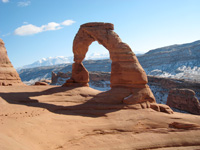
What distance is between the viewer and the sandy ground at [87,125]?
7.06 meters

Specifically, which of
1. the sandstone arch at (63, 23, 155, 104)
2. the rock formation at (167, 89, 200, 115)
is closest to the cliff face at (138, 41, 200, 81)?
the rock formation at (167, 89, 200, 115)

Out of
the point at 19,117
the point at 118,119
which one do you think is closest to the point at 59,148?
the point at 19,117

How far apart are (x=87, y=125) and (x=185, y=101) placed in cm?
1952

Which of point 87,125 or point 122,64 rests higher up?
point 122,64

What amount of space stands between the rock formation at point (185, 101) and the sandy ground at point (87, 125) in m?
14.7

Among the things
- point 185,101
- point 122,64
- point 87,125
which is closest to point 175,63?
point 185,101

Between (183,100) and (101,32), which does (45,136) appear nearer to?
(101,32)

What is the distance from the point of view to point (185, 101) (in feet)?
79.9

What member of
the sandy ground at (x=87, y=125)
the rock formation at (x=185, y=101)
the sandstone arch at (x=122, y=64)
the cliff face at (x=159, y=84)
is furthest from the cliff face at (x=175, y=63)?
the sandy ground at (x=87, y=125)

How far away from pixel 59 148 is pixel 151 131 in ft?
14.7

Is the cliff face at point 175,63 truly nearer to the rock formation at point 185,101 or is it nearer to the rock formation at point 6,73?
the rock formation at point 185,101

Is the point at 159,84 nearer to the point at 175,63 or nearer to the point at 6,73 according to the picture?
the point at 6,73

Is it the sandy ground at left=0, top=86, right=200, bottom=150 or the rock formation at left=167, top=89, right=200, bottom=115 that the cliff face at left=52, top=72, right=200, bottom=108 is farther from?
the sandy ground at left=0, top=86, right=200, bottom=150

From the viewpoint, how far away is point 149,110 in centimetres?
1084
